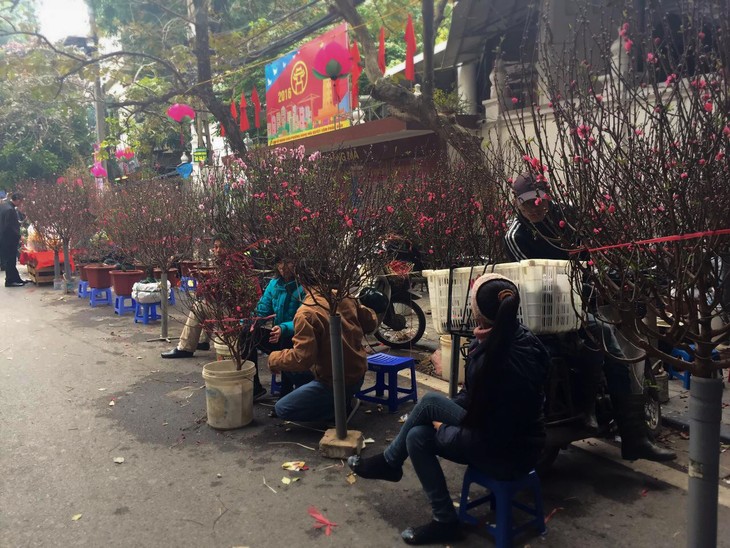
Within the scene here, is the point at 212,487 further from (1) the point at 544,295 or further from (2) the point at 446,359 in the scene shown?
(2) the point at 446,359

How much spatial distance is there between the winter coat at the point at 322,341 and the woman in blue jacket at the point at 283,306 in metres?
0.48

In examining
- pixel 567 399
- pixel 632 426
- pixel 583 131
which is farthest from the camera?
pixel 632 426

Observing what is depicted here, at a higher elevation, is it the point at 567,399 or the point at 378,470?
the point at 567,399

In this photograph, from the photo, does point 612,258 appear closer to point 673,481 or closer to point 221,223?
point 673,481

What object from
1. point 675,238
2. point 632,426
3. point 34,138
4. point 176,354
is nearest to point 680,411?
point 632,426

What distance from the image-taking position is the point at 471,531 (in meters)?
3.50

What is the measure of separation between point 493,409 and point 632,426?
1517mm

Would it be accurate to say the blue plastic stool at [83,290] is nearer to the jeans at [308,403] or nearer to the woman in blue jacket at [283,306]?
the woman in blue jacket at [283,306]

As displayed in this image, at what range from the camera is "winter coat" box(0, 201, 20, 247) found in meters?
15.0

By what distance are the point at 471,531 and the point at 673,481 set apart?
1527mm

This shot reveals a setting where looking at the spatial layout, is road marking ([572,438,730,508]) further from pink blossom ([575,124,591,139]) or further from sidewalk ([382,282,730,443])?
pink blossom ([575,124,591,139])

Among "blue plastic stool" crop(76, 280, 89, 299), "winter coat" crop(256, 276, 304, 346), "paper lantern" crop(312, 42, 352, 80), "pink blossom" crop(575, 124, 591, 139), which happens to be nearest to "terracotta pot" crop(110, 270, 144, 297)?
"blue plastic stool" crop(76, 280, 89, 299)

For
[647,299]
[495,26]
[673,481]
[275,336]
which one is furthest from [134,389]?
[495,26]

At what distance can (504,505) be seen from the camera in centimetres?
318
